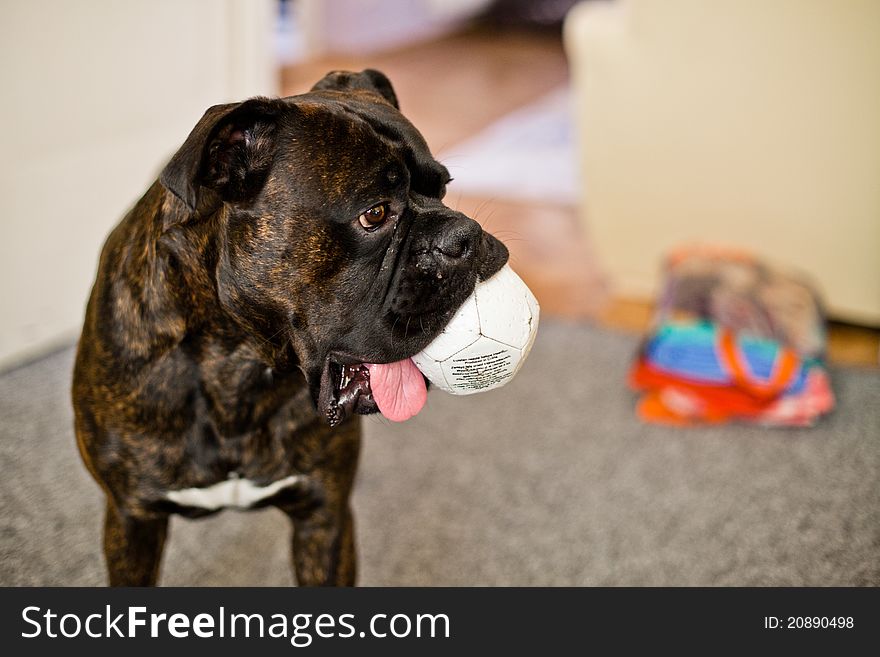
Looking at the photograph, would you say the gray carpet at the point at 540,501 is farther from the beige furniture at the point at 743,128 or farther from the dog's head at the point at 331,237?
the dog's head at the point at 331,237

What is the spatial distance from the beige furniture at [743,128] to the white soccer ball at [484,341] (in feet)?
7.13

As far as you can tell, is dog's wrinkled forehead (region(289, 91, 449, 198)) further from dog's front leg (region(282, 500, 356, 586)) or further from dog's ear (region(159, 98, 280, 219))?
dog's front leg (region(282, 500, 356, 586))

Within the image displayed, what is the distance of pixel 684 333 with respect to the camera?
3.06 metres

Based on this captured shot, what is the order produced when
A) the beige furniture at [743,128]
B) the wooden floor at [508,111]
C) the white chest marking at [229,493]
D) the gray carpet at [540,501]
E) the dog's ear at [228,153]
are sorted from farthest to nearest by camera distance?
the wooden floor at [508,111]
the beige furniture at [743,128]
the gray carpet at [540,501]
the white chest marking at [229,493]
the dog's ear at [228,153]

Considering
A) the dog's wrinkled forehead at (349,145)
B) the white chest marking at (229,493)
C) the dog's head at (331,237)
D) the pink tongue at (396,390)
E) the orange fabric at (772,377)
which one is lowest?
the orange fabric at (772,377)

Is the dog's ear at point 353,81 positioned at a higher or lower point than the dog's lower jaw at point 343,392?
higher

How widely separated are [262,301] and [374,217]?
0.22 meters

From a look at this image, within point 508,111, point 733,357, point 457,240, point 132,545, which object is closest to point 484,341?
point 457,240

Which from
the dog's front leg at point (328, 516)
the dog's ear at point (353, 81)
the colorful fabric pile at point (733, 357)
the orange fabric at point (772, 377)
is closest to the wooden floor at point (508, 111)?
the colorful fabric pile at point (733, 357)

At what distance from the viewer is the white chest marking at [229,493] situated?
5.56ft

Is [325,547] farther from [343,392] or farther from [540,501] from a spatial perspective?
[540,501]

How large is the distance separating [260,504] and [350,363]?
1.34 feet
